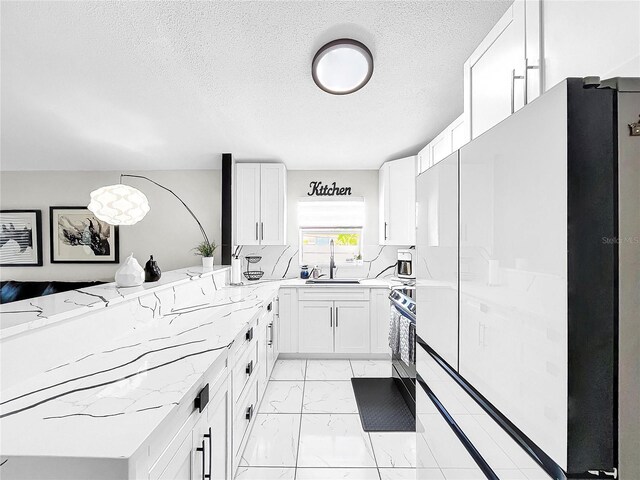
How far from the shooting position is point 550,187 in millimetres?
664

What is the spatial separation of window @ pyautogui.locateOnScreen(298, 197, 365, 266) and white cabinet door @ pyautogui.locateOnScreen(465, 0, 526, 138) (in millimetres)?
2859

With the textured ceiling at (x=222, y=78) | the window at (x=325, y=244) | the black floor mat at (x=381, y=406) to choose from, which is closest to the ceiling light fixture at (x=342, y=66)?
the textured ceiling at (x=222, y=78)

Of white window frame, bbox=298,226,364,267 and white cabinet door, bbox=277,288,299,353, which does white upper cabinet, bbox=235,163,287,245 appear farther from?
white cabinet door, bbox=277,288,299,353

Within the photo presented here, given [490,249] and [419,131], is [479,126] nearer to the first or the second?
[490,249]

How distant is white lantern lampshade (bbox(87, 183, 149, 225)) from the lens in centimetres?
299

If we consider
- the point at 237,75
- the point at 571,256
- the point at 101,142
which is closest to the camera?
the point at 571,256

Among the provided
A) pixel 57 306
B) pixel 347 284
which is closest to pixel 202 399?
pixel 57 306

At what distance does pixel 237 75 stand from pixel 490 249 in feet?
7.91

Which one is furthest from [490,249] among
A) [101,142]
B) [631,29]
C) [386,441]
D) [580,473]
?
[101,142]

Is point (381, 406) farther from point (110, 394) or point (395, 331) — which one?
point (110, 394)

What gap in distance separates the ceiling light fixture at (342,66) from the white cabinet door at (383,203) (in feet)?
4.99

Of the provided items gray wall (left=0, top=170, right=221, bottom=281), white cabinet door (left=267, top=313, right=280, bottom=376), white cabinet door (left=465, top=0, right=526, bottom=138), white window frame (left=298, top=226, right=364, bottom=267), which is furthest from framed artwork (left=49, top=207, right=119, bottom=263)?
white cabinet door (left=465, top=0, right=526, bottom=138)

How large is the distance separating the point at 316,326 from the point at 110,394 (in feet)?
9.56

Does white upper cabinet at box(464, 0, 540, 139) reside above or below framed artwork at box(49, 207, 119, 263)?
above
